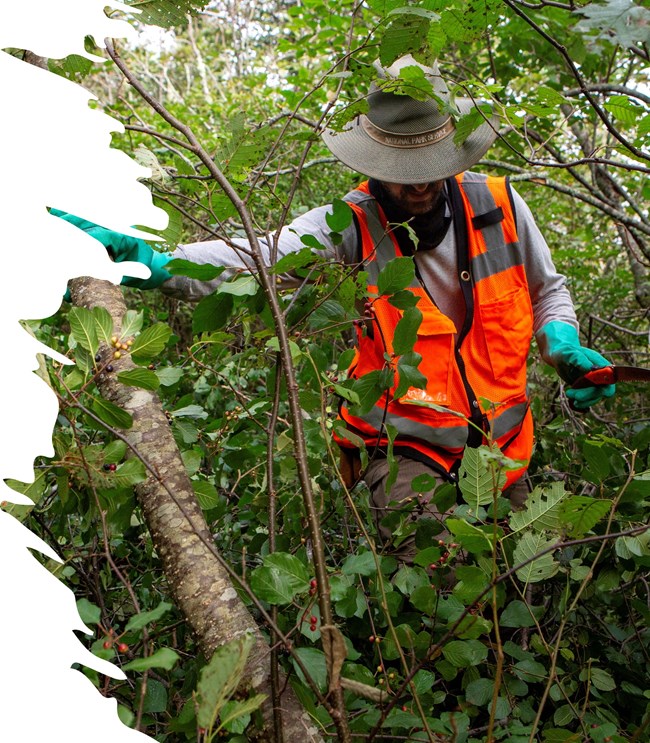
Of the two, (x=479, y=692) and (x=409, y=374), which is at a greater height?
(x=409, y=374)

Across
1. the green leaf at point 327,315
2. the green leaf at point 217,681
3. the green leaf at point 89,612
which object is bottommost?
the green leaf at point 217,681

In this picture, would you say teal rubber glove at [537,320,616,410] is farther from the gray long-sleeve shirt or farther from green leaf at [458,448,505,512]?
green leaf at [458,448,505,512]

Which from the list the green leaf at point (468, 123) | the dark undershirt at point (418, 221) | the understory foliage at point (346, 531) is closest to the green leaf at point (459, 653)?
the understory foliage at point (346, 531)

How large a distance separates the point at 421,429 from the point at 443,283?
57 cm

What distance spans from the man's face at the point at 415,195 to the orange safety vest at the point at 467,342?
0.08m

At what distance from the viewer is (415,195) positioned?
9.25ft

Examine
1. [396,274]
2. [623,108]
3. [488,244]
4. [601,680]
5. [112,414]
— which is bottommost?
[601,680]

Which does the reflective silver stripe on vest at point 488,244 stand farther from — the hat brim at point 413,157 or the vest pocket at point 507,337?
the hat brim at point 413,157

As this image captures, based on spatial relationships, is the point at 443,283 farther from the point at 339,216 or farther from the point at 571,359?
the point at 339,216

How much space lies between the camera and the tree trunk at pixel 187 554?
1277 mm

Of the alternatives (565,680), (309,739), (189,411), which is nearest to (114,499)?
(189,411)

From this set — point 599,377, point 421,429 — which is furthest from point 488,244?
point 421,429

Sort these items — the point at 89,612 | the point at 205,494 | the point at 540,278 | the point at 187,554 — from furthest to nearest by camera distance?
1. the point at 540,278
2. the point at 205,494
3. the point at 187,554
4. the point at 89,612

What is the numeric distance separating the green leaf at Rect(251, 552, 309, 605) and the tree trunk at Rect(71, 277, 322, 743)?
0.28 ft
